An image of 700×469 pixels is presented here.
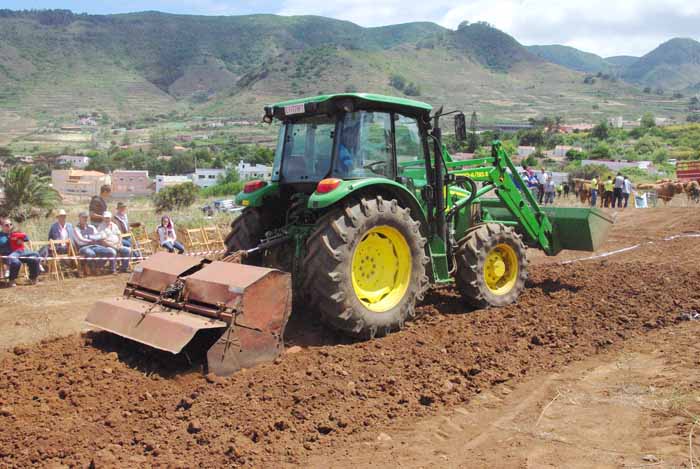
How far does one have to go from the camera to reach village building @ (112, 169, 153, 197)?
52.1 meters

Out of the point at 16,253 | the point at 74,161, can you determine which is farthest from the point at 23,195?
the point at 74,161

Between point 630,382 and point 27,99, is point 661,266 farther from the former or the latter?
point 27,99

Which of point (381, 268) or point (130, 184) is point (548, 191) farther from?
point (130, 184)

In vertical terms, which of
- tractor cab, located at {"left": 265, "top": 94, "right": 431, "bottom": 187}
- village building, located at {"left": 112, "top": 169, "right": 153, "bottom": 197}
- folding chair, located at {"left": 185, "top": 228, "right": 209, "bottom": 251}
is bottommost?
village building, located at {"left": 112, "top": 169, "right": 153, "bottom": 197}

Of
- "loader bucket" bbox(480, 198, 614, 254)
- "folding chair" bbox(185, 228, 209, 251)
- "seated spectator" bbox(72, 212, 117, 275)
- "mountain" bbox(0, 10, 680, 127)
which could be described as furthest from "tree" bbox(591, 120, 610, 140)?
"seated spectator" bbox(72, 212, 117, 275)

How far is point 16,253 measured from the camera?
10.2m

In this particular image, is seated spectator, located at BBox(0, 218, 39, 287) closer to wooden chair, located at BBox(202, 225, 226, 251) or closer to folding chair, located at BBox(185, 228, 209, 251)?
folding chair, located at BBox(185, 228, 209, 251)

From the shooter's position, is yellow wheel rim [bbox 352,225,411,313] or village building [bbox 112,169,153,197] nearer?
yellow wheel rim [bbox 352,225,411,313]

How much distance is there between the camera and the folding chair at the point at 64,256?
10883mm

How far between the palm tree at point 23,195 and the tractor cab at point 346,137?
13.1m

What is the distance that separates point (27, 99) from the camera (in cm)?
13900

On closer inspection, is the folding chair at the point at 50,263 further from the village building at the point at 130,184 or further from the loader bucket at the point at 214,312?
the village building at the point at 130,184

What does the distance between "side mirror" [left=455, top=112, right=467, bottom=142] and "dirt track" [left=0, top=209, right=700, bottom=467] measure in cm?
204

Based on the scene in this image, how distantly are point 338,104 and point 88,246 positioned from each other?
6860mm
